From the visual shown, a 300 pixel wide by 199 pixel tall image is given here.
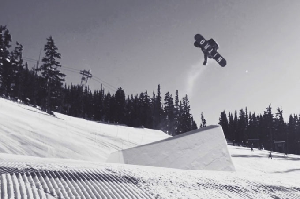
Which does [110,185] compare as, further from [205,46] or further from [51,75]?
[51,75]

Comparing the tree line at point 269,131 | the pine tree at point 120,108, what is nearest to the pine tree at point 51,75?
the pine tree at point 120,108

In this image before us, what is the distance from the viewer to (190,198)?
5.11m

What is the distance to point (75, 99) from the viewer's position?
67250 mm

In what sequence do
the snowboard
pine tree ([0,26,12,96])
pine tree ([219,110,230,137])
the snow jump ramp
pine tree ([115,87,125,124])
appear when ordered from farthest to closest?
pine tree ([219,110,230,137]), pine tree ([115,87,125,124]), pine tree ([0,26,12,96]), the snowboard, the snow jump ramp

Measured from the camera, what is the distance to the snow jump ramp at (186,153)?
11.1 meters

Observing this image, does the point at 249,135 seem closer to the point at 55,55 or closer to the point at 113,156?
the point at 55,55

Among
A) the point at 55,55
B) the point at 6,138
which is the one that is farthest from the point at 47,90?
the point at 6,138

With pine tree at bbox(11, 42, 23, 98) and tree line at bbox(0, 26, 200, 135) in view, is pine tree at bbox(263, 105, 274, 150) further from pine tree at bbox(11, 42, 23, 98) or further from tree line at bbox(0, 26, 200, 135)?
pine tree at bbox(11, 42, 23, 98)

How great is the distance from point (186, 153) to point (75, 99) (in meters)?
59.1

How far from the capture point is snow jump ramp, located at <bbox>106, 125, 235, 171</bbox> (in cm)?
1108

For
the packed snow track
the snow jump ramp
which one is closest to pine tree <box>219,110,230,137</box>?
the snow jump ramp

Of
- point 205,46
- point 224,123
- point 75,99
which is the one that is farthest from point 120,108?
point 205,46

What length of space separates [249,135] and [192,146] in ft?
241

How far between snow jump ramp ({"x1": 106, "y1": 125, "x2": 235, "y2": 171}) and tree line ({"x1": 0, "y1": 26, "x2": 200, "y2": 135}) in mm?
20409
